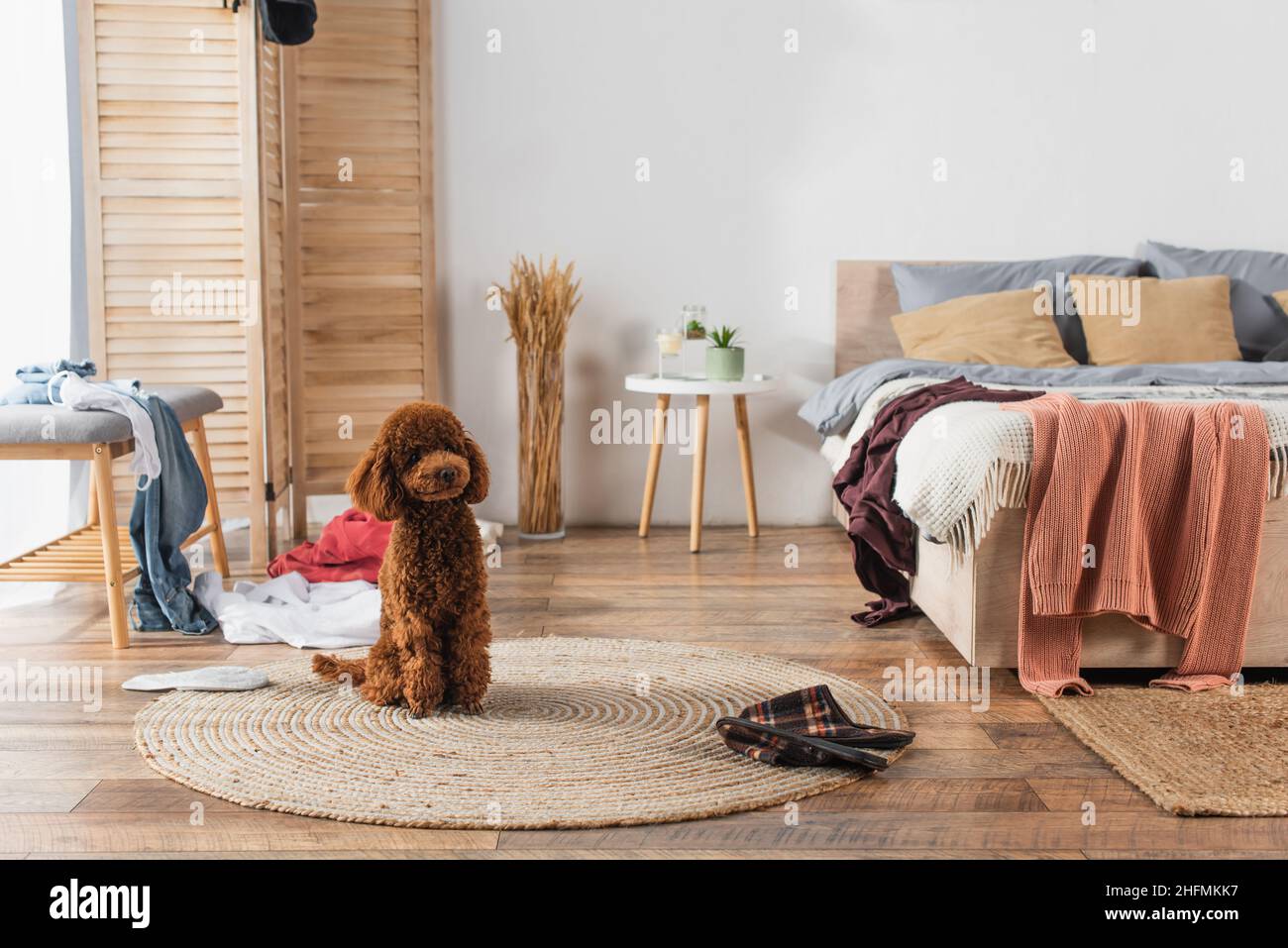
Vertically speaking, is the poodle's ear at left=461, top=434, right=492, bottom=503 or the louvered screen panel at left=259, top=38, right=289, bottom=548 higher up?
the louvered screen panel at left=259, top=38, right=289, bottom=548

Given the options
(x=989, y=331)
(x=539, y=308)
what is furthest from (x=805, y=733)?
(x=539, y=308)

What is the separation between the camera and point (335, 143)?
4078mm

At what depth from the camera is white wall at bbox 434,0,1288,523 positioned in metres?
4.25

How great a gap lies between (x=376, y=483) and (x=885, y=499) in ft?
4.26

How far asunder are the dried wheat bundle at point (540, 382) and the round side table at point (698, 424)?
0.92 feet

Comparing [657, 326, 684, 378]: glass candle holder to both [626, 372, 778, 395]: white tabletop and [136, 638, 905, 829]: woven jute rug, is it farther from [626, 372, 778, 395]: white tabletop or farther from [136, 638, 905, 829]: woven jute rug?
[136, 638, 905, 829]: woven jute rug

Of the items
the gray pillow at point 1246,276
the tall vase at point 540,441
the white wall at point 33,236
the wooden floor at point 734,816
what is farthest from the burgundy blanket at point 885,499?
the white wall at point 33,236

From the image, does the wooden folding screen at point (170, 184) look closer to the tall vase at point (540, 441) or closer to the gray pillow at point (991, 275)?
the tall vase at point (540, 441)

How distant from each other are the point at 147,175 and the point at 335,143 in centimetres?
71

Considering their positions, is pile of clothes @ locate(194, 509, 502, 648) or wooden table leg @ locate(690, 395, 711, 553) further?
wooden table leg @ locate(690, 395, 711, 553)

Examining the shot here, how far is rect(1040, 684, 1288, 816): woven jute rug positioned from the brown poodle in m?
1.11

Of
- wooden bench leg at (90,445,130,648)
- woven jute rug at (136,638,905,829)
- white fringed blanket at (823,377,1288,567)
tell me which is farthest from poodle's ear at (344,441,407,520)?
white fringed blanket at (823,377,1288,567)

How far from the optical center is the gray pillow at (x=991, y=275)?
4.13m
